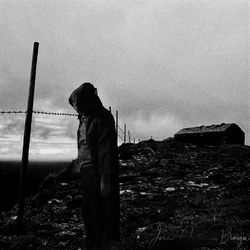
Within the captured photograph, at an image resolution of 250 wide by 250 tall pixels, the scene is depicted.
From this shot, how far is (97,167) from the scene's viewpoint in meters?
3.66

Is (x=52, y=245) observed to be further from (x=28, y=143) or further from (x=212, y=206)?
(x=212, y=206)

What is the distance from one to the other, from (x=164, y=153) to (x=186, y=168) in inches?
105

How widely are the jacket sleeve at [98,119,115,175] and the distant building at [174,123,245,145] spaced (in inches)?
668

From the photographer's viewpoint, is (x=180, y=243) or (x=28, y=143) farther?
Result: (x=28, y=143)

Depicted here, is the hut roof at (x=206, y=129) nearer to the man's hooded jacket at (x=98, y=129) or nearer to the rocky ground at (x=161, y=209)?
the rocky ground at (x=161, y=209)

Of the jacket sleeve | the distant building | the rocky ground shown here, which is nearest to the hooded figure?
the jacket sleeve

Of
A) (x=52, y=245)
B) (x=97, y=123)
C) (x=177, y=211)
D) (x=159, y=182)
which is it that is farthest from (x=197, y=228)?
(x=159, y=182)

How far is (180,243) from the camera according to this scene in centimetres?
464

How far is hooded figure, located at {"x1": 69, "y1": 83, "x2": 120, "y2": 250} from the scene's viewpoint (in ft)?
11.5

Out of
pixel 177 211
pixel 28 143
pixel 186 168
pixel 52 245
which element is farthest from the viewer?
pixel 186 168

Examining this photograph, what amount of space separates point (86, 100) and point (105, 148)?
0.67m

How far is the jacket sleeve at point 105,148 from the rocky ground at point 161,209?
1.48 metres

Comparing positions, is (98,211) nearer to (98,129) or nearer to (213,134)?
(98,129)

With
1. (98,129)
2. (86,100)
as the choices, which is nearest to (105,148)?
(98,129)
